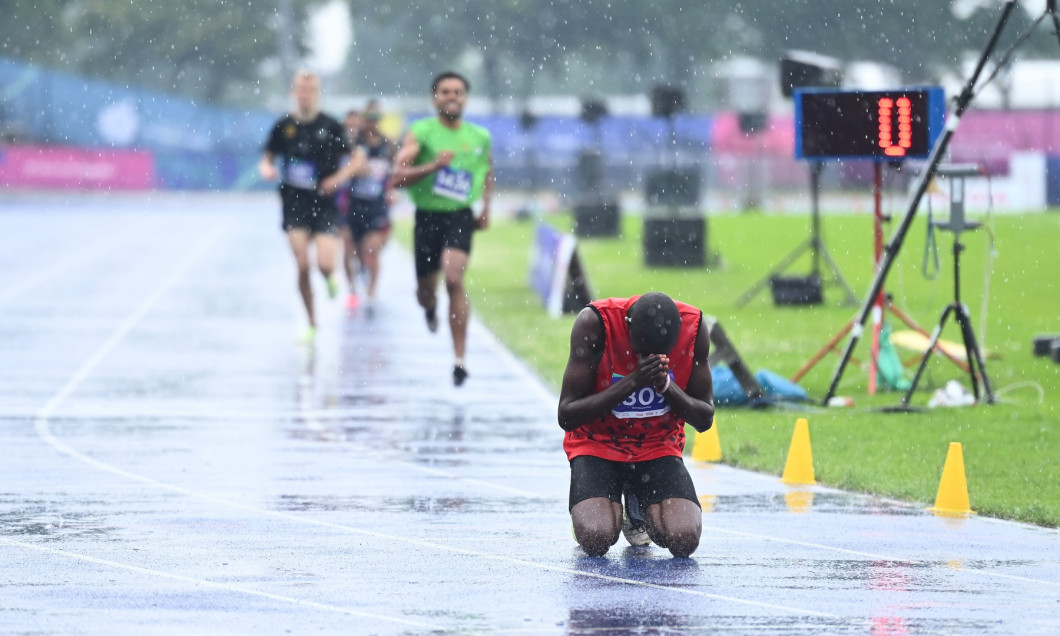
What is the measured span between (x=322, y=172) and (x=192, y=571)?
10229 mm

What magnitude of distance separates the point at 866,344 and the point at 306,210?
5376mm

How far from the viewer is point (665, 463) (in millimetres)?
7840

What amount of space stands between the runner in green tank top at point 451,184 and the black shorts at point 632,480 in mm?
5943

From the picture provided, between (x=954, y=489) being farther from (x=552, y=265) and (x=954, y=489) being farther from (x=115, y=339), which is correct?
(x=552, y=265)

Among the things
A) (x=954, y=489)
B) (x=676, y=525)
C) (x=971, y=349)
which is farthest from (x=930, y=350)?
(x=676, y=525)

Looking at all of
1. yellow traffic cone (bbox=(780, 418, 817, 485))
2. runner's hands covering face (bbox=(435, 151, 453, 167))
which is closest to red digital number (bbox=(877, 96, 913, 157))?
runner's hands covering face (bbox=(435, 151, 453, 167))

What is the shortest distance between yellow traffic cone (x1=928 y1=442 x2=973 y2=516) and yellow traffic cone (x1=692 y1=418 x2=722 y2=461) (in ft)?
6.04

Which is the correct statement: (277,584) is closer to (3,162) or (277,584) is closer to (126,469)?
(126,469)

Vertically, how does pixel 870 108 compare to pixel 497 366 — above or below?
above

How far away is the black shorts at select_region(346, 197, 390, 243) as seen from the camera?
21766 mm

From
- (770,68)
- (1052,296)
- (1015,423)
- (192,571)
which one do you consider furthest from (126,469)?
(770,68)

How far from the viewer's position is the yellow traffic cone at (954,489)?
9.06 m

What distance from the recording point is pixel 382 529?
830cm

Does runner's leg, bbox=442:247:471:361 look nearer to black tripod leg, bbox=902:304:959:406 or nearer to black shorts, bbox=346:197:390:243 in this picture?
black tripod leg, bbox=902:304:959:406
